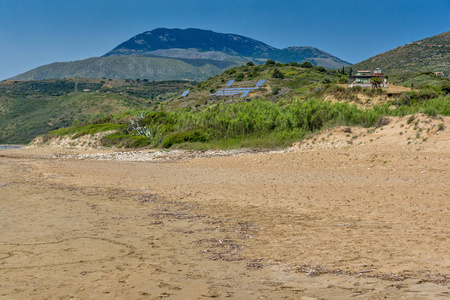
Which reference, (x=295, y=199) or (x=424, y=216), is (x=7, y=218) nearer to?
(x=295, y=199)

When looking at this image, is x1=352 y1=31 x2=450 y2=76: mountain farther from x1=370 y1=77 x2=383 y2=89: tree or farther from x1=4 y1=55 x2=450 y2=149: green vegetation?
x1=370 y1=77 x2=383 y2=89: tree

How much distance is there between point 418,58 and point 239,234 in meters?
72.8

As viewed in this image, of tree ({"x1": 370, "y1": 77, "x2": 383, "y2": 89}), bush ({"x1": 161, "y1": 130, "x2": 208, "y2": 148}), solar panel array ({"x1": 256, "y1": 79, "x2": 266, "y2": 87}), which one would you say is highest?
solar panel array ({"x1": 256, "y1": 79, "x2": 266, "y2": 87})

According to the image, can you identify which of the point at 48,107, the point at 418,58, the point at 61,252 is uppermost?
the point at 418,58

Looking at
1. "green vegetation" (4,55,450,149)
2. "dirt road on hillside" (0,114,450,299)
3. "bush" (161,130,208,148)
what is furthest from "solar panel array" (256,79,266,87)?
"dirt road on hillside" (0,114,450,299)

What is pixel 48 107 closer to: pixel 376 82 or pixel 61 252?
pixel 376 82

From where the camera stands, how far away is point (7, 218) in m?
8.45

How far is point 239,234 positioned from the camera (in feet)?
23.1

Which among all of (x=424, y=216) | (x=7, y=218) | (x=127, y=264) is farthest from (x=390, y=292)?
(x=7, y=218)

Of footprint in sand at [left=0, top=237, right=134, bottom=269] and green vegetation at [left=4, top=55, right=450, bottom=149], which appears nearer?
footprint in sand at [left=0, top=237, right=134, bottom=269]

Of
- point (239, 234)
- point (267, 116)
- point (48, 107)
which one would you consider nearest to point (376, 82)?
point (267, 116)

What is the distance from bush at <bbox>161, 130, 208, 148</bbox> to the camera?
27.2 m

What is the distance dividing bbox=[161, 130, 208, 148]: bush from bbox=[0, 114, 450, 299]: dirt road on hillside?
13.0 metres

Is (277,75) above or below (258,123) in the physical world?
above
